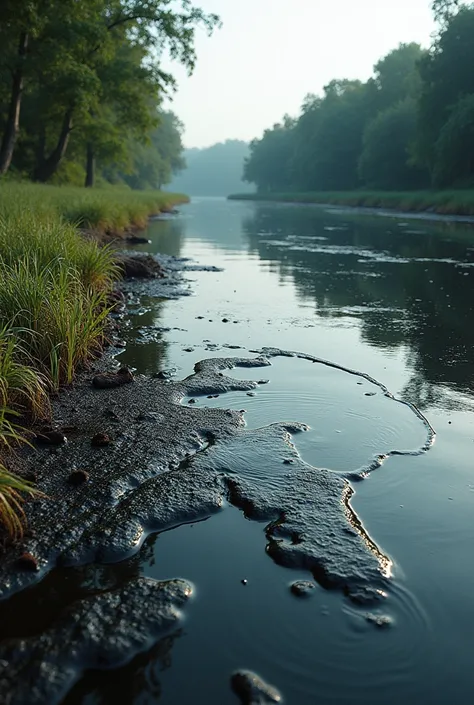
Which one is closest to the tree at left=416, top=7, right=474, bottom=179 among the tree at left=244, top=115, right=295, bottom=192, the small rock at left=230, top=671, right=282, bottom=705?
the small rock at left=230, top=671, right=282, bottom=705

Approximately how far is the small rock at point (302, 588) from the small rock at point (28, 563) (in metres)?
1.04

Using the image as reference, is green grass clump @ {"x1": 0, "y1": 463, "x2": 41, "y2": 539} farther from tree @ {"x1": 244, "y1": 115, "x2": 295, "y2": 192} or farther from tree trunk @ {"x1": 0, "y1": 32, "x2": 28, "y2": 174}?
tree @ {"x1": 244, "y1": 115, "x2": 295, "y2": 192}

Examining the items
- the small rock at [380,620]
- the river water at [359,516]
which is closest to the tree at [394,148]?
the river water at [359,516]

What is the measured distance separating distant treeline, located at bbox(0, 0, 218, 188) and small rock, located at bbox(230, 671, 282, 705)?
1864 centimetres

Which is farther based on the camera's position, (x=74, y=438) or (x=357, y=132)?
(x=357, y=132)

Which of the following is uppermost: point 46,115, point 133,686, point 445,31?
point 445,31

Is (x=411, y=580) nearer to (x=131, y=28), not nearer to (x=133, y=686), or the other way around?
(x=133, y=686)

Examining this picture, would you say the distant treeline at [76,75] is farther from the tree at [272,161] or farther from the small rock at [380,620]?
the tree at [272,161]

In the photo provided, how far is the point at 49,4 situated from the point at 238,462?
18.8 metres

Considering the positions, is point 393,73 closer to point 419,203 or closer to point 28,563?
point 419,203

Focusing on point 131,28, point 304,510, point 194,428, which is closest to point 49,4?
point 131,28

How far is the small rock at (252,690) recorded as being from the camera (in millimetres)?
1912

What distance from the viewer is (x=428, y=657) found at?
212 centimetres

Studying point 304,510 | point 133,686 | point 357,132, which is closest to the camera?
point 133,686
